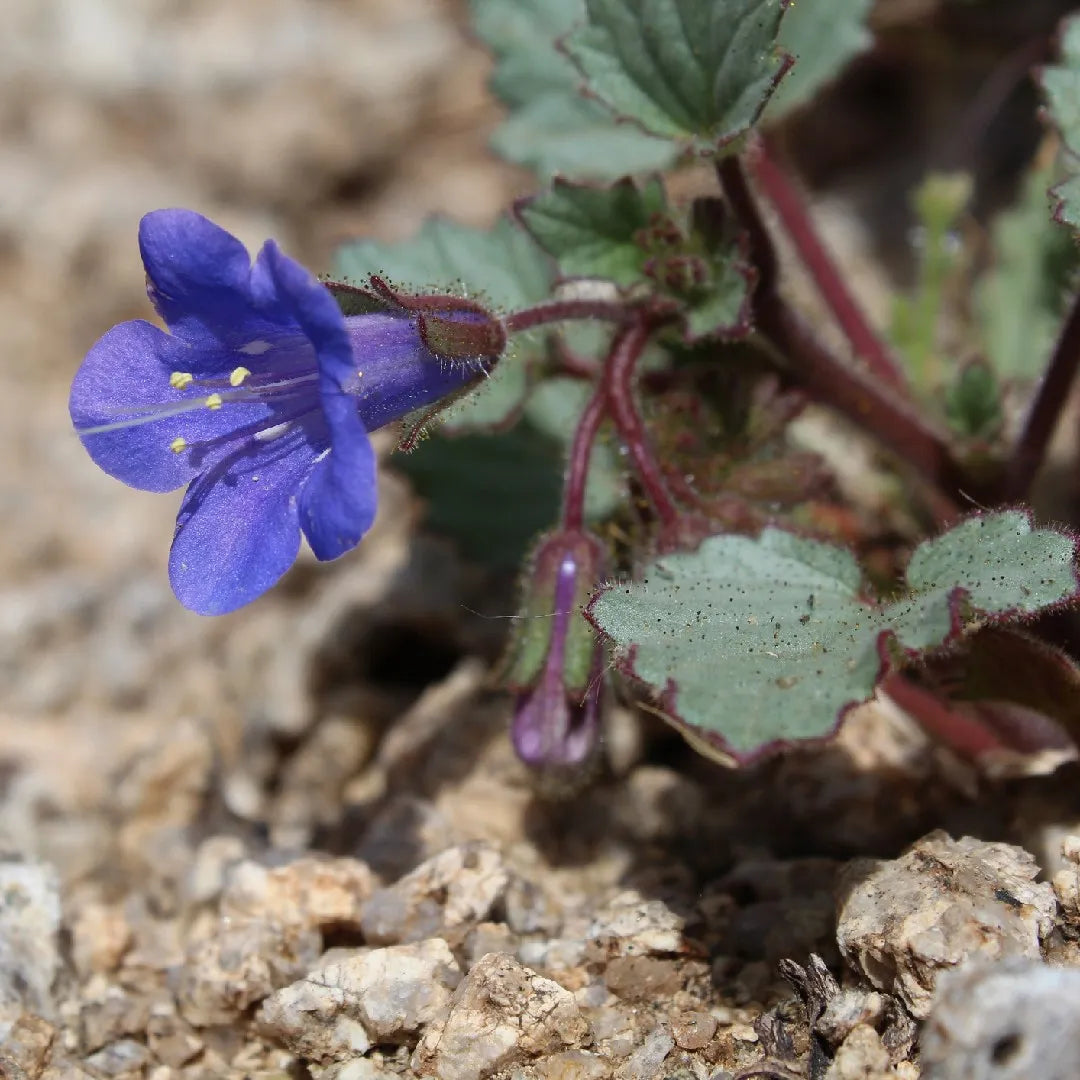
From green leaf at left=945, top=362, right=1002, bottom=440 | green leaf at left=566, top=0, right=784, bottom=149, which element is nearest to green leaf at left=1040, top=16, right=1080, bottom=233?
green leaf at left=566, top=0, right=784, bottom=149

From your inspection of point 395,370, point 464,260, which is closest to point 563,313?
point 395,370

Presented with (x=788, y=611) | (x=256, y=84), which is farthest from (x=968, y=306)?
(x=256, y=84)

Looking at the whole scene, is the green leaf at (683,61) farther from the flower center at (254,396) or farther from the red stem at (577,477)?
the flower center at (254,396)

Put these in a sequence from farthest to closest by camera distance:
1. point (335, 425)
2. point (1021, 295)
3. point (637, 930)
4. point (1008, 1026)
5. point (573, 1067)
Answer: point (1021, 295) → point (637, 930) → point (335, 425) → point (573, 1067) → point (1008, 1026)

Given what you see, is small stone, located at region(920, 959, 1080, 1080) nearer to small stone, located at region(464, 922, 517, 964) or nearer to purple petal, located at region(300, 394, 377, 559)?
small stone, located at region(464, 922, 517, 964)

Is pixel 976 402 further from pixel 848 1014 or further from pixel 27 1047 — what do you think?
pixel 27 1047

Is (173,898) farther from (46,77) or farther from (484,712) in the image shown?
(46,77)
